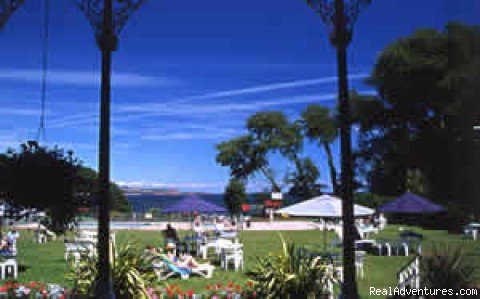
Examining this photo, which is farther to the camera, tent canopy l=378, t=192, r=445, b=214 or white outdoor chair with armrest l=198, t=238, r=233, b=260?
tent canopy l=378, t=192, r=445, b=214

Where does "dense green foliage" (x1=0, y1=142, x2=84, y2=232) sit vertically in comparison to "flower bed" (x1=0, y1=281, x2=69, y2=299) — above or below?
above

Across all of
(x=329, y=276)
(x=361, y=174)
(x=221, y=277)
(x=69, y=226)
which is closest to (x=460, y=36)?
(x=361, y=174)

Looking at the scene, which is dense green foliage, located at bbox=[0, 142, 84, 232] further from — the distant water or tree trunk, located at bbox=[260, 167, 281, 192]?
tree trunk, located at bbox=[260, 167, 281, 192]

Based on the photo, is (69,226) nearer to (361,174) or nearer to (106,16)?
(106,16)

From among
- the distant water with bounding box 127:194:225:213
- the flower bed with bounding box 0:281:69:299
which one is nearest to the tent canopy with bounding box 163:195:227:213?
the distant water with bounding box 127:194:225:213

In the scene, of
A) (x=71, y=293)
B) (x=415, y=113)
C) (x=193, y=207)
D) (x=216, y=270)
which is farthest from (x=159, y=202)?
(x=71, y=293)

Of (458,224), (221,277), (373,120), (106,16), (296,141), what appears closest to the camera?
(106,16)

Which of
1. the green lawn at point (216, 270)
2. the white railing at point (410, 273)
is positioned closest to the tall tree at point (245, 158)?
the green lawn at point (216, 270)

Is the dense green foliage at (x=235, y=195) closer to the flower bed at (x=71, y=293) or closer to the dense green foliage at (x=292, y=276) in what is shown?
the flower bed at (x=71, y=293)

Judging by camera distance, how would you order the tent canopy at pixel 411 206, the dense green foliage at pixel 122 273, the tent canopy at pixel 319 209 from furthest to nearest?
the tent canopy at pixel 411 206, the tent canopy at pixel 319 209, the dense green foliage at pixel 122 273

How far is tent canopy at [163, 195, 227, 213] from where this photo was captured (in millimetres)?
16344

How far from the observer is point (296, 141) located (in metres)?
55.5

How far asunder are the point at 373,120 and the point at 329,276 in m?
30.6

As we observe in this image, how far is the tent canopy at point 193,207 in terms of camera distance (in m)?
16.3
